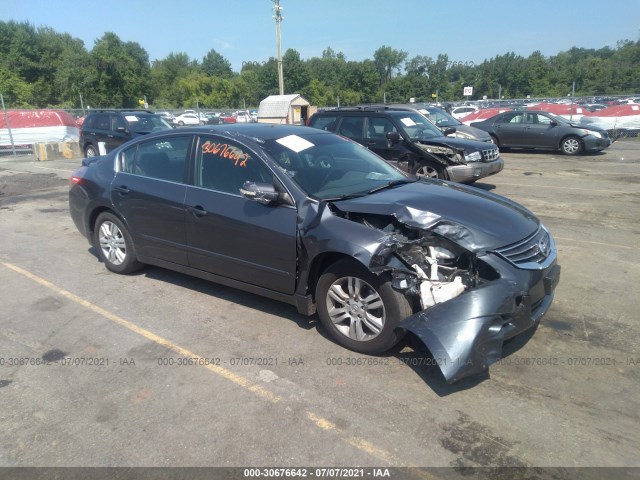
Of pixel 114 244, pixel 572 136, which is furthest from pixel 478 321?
pixel 572 136

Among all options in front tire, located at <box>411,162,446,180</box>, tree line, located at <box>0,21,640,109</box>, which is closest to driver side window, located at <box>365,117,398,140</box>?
front tire, located at <box>411,162,446,180</box>

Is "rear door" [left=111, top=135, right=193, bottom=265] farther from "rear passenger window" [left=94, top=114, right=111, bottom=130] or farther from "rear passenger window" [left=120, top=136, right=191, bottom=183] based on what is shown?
"rear passenger window" [left=94, top=114, right=111, bottom=130]

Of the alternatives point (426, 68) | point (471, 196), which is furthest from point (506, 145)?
point (426, 68)

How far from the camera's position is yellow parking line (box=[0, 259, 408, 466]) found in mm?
2762

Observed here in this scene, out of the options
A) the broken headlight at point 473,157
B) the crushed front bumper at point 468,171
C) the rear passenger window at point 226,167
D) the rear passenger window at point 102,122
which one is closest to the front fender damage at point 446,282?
the rear passenger window at point 226,167

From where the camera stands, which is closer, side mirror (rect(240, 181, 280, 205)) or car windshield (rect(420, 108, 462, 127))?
side mirror (rect(240, 181, 280, 205))

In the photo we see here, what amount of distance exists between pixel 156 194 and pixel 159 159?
447 millimetres

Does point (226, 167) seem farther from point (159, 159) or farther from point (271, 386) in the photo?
point (271, 386)

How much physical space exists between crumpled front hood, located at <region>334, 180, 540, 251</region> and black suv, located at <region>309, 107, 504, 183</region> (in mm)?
5106

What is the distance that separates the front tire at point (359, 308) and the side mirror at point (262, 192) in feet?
2.51

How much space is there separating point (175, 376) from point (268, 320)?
42.7 inches

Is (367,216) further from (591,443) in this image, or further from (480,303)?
(591,443)

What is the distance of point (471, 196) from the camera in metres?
4.30

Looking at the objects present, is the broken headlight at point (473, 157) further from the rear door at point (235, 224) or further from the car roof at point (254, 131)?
the rear door at point (235, 224)
